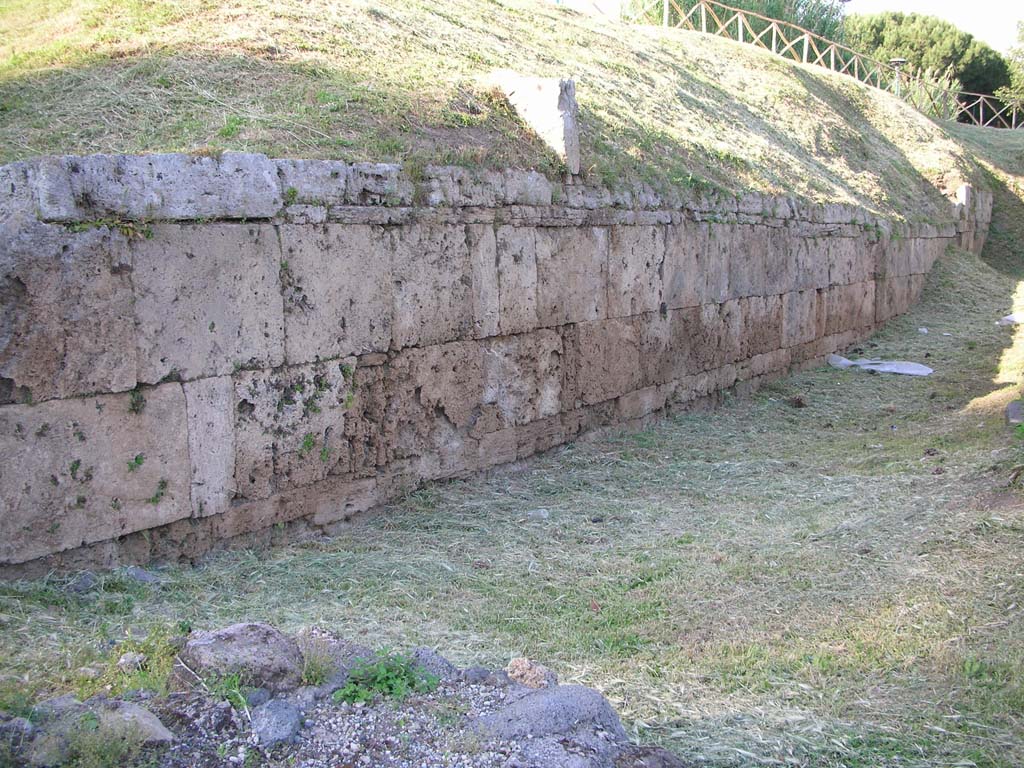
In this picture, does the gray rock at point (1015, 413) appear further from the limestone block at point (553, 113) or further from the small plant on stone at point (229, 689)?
the small plant on stone at point (229, 689)

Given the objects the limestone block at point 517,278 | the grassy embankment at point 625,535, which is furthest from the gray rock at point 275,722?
the limestone block at point 517,278

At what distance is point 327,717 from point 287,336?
10.1 ft

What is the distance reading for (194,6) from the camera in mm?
8000

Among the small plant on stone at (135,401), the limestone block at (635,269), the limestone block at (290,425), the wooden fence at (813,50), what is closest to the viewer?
the small plant on stone at (135,401)

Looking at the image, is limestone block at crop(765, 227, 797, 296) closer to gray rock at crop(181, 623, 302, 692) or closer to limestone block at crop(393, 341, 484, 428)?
limestone block at crop(393, 341, 484, 428)

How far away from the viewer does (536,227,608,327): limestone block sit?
7.81 metres

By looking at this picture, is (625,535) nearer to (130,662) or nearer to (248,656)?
(248,656)

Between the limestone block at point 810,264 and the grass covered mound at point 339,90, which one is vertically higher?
the grass covered mound at point 339,90

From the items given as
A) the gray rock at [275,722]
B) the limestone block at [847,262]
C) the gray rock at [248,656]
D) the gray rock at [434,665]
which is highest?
the limestone block at [847,262]

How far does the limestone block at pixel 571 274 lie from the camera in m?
7.81

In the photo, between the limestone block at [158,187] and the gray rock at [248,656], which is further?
the limestone block at [158,187]

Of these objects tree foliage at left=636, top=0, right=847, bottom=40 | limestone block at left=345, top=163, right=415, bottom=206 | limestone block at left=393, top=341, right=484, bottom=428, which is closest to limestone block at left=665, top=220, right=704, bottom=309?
limestone block at left=393, top=341, right=484, bottom=428

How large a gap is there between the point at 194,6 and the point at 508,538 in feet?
17.5

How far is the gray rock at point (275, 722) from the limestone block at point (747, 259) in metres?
8.03
